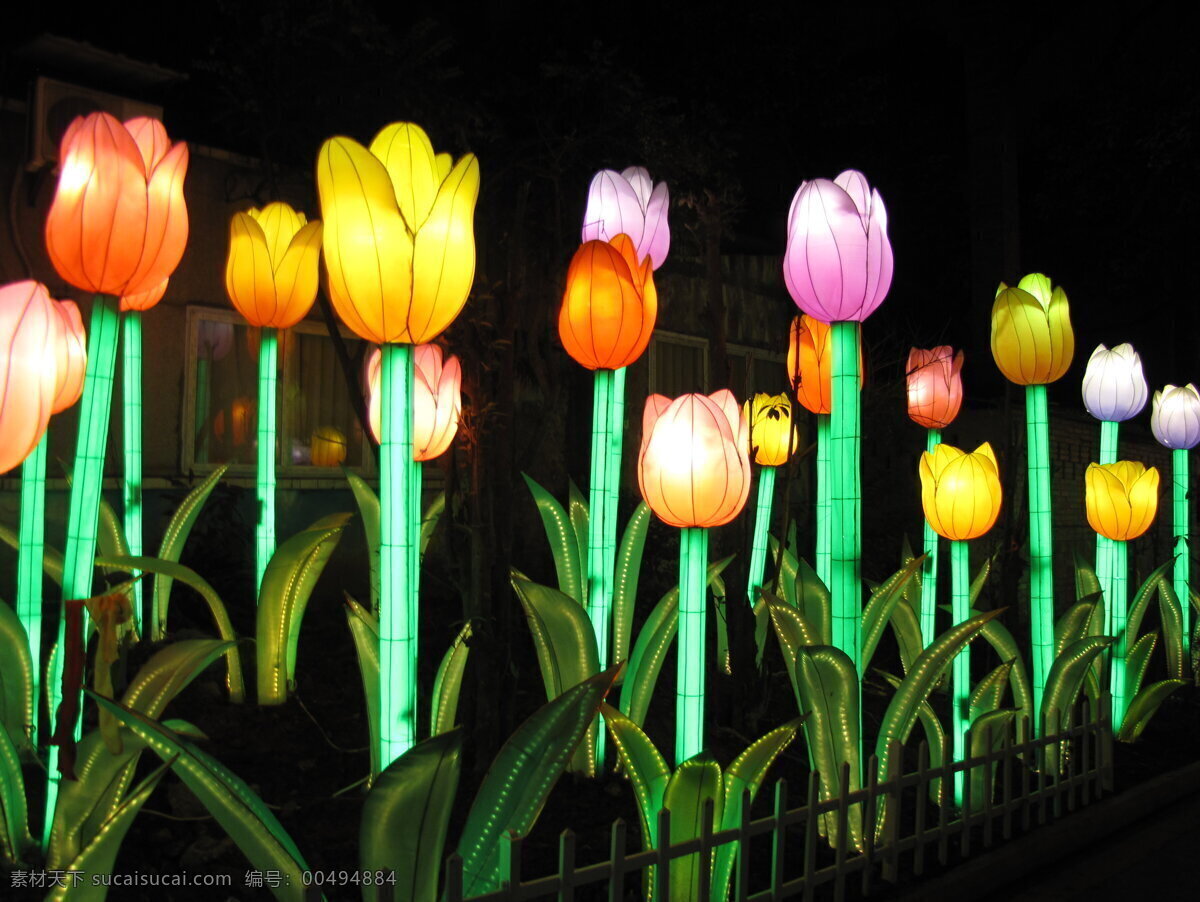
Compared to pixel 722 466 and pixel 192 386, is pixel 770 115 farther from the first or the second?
pixel 722 466

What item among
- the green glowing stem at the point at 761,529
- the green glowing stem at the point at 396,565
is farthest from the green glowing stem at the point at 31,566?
the green glowing stem at the point at 761,529

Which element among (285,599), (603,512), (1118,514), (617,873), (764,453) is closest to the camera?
(617,873)

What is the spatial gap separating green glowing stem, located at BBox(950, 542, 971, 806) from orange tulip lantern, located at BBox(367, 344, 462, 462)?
75.1 inches

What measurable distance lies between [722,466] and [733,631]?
1.43 metres

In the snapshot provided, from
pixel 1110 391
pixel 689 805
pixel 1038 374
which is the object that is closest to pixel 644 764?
pixel 689 805

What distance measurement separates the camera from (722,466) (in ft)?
8.98

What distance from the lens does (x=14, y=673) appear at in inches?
101

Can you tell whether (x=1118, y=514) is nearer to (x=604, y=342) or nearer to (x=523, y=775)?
(x=604, y=342)

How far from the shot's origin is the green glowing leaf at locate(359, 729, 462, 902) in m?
1.95

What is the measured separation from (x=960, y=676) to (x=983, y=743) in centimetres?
40

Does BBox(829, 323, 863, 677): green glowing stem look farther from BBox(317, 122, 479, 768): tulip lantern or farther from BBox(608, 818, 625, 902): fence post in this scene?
BBox(317, 122, 479, 768): tulip lantern

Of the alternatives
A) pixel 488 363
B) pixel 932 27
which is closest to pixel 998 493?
pixel 488 363

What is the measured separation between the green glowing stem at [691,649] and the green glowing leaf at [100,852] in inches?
51.6

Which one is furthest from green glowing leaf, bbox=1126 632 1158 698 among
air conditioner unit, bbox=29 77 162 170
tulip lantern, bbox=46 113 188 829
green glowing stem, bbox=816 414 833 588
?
air conditioner unit, bbox=29 77 162 170
